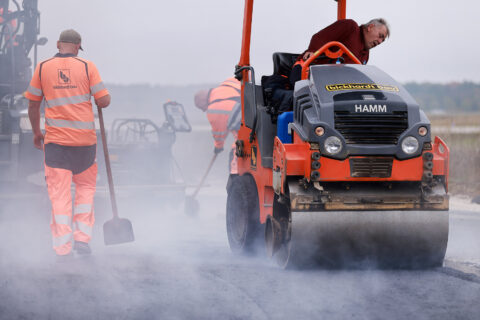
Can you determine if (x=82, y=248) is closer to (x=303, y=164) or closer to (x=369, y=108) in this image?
(x=303, y=164)

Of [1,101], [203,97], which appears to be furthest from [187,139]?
[1,101]

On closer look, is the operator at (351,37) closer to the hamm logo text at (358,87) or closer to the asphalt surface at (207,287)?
the hamm logo text at (358,87)

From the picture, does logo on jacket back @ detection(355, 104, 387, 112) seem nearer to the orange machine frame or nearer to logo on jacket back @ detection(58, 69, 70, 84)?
the orange machine frame

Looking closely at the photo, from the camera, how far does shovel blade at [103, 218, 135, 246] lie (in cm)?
630

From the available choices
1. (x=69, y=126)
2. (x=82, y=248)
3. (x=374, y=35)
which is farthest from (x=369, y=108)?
(x=82, y=248)

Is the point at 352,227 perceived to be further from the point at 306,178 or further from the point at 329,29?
the point at 329,29

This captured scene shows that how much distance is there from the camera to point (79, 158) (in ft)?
19.8

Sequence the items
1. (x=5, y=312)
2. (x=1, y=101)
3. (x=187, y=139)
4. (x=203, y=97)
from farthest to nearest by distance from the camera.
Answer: (x=187, y=139), (x=203, y=97), (x=1, y=101), (x=5, y=312)

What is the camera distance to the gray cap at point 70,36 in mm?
6066

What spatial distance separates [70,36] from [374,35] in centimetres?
256

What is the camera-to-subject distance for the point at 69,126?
Result: 598 centimetres

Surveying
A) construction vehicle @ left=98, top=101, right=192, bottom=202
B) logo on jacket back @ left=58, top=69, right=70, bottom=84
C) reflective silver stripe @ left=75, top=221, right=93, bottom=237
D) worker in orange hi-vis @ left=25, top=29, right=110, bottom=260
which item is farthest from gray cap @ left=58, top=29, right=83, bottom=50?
construction vehicle @ left=98, top=101, right=192, bottom=202

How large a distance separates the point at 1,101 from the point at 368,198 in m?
5.65

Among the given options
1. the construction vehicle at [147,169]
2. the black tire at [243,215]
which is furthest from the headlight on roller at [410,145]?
the construction vehicle at [147,169]
